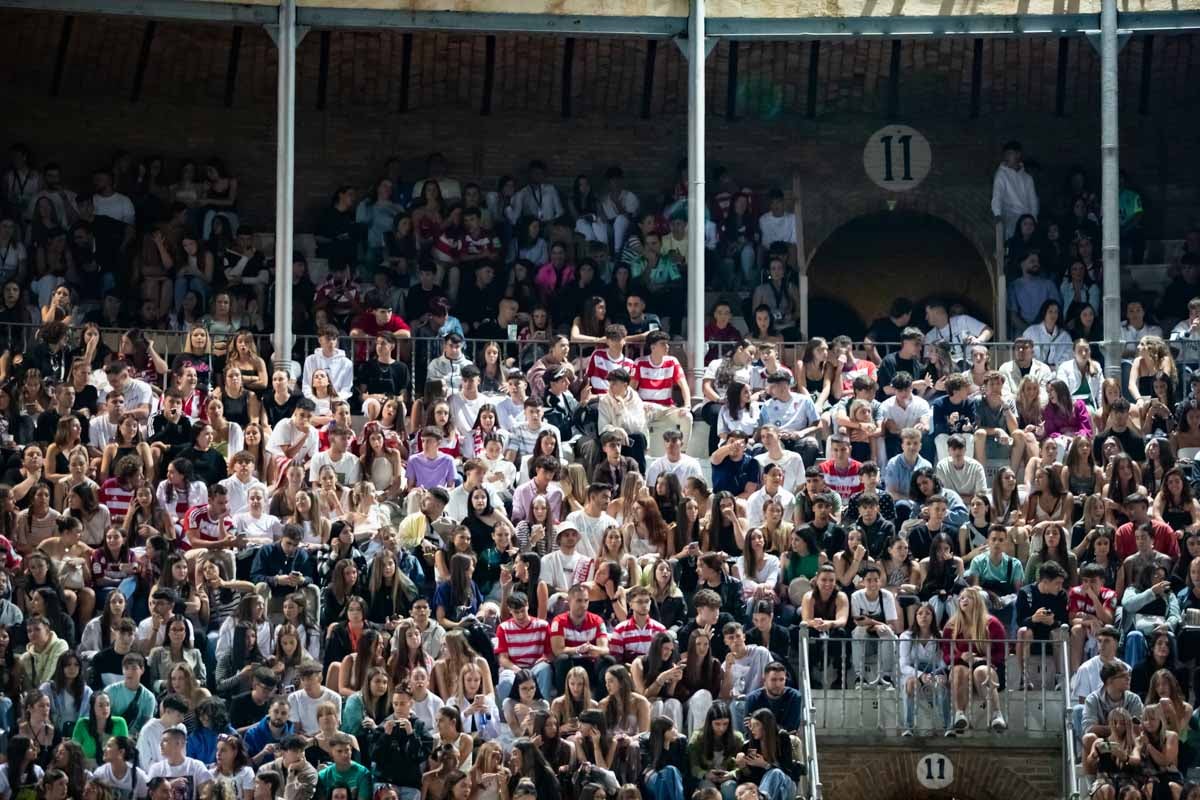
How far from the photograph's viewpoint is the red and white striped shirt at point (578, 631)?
22.4 metres

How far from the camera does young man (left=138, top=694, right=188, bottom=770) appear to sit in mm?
21531

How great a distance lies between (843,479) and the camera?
24.6 metres

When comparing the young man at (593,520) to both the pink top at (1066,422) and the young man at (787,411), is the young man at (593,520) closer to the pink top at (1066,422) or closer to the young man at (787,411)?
the young man at (787,411)

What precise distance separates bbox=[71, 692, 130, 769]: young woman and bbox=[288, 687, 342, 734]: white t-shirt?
4.04 feet

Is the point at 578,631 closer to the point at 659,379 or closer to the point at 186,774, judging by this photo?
the point at 186,774

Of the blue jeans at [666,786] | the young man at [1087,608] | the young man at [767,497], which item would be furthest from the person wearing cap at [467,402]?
the young man at [1087,608]

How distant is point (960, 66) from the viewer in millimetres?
32375

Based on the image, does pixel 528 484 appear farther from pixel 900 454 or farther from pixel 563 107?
pixel 563 107

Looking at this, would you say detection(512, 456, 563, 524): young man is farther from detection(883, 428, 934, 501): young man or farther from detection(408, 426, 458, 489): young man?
detection(883, 428, 934, 501): young man

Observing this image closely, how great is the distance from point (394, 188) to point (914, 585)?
9.73 metres

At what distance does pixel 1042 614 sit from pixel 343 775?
5457 millimetres

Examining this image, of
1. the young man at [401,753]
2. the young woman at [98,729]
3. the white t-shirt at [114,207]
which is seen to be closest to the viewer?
the young man at [401,753]

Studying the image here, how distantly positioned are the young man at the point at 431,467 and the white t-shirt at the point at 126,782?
429 cm

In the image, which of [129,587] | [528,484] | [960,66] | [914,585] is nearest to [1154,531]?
[914,585]
